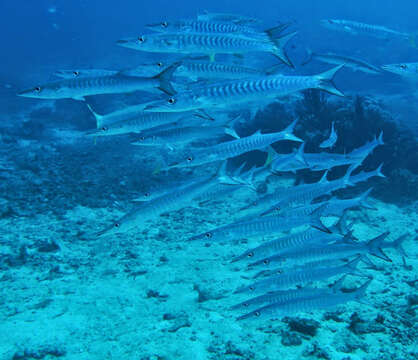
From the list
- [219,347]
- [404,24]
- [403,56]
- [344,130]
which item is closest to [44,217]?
[219,347]

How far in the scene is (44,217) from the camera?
728 centimetres

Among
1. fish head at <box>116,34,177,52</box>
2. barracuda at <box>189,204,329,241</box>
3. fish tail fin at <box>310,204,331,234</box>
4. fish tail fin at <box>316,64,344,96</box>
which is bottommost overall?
barracuda at <box>189,204,329,241</box>

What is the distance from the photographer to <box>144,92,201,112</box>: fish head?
14.8ft

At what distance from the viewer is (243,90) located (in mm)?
4551

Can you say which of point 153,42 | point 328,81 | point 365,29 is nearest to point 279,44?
point 328,81

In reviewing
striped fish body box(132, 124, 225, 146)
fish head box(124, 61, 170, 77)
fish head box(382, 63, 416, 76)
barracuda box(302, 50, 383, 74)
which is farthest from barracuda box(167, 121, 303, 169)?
barracuda box(302, 50, 383, 74)

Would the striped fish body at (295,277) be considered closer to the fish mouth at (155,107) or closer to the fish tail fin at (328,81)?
the fish tail fin at (328,81)

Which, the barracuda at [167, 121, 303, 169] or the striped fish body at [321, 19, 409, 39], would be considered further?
the striped fish body at [321, 19, 409, 39]

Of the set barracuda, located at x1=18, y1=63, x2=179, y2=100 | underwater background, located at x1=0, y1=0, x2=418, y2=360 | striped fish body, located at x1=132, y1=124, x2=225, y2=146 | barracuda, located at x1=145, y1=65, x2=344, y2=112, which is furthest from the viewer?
striped fish body, located at x1=132, y1=124, x2=225, y2=146

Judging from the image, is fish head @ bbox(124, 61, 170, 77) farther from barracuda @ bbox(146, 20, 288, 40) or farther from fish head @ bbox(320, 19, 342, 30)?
fish head @ bbox(320, 19, 342, 30)

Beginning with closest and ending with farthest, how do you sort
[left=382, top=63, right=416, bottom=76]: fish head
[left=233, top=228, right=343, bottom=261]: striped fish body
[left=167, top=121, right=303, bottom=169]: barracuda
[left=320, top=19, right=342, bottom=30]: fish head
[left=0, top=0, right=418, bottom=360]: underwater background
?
[left=0, top=0, right=418, bottom=360]: underwater background < [left=233, top=228, right=343, bottom=261]: striped fish body < [left=167, top=121, right=303, bottom=169]: barracuda < [left=382, top=63, right=416, bottom=76]: fish head < [left=320, top=19, right=342, bottom=30]: fish head

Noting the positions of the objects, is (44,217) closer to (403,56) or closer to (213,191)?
(213,191)

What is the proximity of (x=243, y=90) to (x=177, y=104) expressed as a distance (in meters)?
0.94

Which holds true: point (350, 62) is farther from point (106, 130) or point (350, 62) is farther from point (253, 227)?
point (106, 130)
